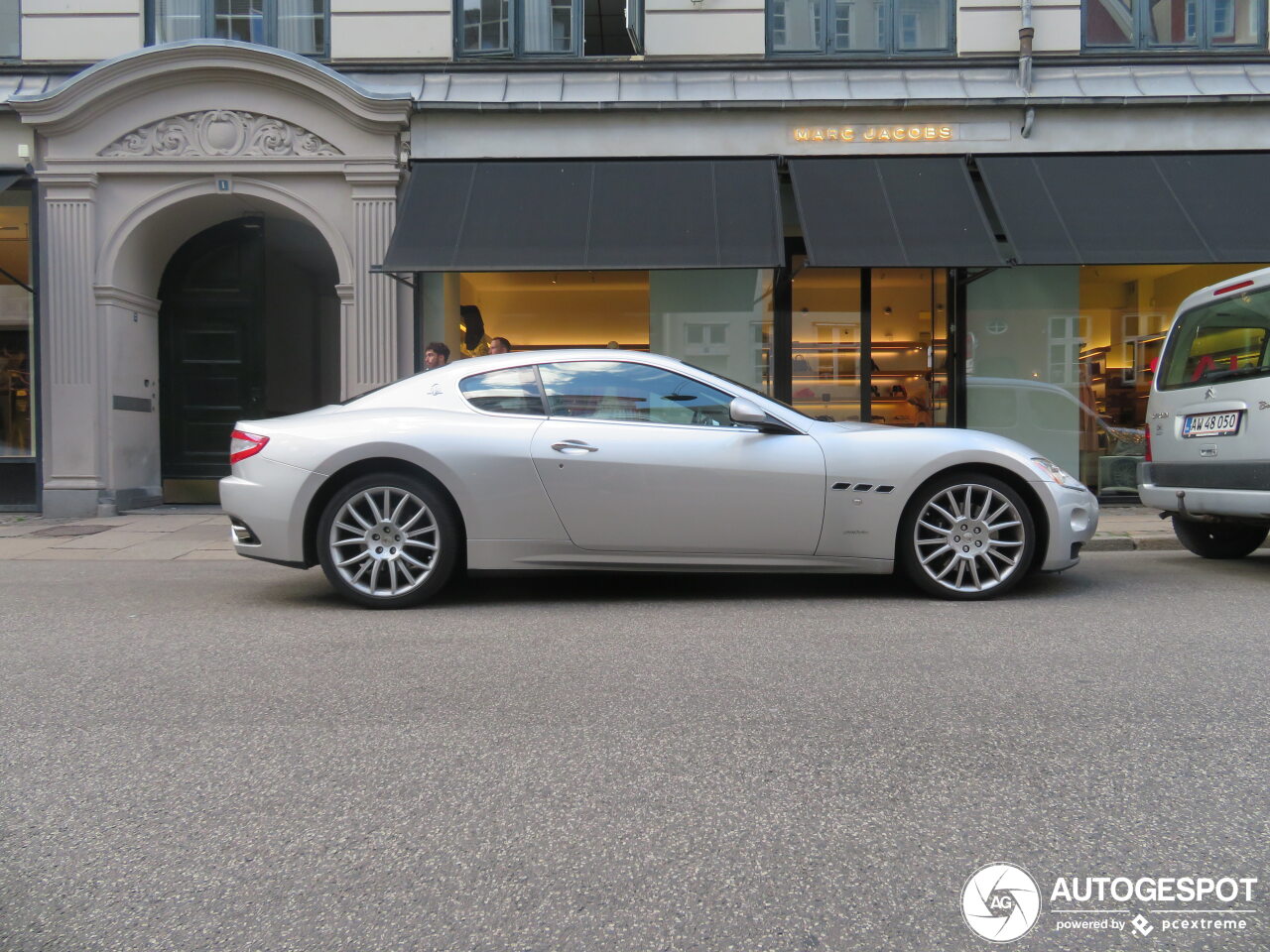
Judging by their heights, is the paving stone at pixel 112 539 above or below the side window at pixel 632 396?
below

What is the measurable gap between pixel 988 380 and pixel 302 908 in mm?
10918

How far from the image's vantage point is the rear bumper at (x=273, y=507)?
5523mm

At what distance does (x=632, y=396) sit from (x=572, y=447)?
51 cm

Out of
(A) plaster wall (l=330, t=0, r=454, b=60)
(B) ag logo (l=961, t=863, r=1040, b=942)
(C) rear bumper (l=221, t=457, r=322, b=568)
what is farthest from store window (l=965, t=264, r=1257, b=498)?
(B) ag logo (l=961, t=863, r=1040, b=942)

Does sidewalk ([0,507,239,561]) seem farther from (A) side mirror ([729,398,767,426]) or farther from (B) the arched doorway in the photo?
(A) side mirror ([729,398,767,426])

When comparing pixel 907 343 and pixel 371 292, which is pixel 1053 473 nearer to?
pixel 907 343

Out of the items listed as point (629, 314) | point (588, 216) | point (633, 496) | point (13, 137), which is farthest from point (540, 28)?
point (633, 496)

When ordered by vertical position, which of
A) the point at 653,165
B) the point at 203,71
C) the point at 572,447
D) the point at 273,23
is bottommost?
the point at 572,447

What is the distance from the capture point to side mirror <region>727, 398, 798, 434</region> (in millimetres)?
5574

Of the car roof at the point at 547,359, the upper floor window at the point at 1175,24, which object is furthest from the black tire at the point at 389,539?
the upper floor window at the point at 1175,24

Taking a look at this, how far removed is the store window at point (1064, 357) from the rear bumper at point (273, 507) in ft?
28.1

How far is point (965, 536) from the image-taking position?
568 centimetres

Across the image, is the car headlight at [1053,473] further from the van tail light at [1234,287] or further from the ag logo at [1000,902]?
the ag logo at [1000,902]

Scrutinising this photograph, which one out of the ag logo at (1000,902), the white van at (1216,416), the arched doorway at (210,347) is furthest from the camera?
the arched doorway at (210,347)
